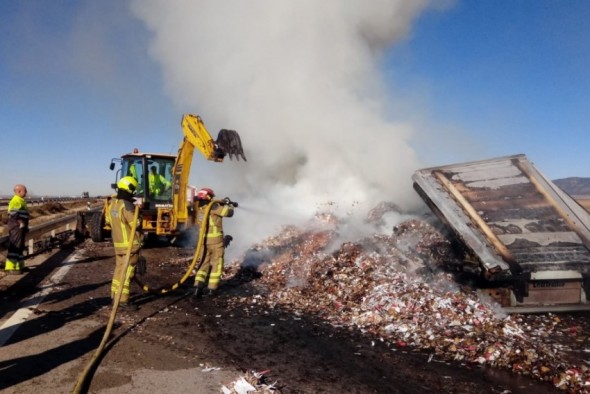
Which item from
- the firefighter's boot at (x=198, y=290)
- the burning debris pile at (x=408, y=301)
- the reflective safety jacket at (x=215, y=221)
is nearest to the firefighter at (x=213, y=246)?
the reflective safety jacket at (x=215, y=221)

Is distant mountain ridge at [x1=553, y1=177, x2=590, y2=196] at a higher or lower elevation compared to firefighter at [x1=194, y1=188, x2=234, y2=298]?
higher

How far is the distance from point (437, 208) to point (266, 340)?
11.6ft

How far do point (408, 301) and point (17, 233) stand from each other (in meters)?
6.92

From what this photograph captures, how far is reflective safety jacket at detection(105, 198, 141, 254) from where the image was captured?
541 cm

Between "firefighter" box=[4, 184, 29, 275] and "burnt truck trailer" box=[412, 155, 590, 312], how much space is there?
719cm

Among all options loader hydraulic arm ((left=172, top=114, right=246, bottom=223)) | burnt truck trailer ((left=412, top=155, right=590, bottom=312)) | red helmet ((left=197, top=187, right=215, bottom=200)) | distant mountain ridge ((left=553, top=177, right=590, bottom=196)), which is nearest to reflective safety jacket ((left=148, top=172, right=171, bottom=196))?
loader hydraulic arm ((left=172, top=114, right=246, bottom=223))

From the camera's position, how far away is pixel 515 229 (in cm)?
604

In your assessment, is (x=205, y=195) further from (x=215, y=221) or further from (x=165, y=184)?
(x=165, y=184)

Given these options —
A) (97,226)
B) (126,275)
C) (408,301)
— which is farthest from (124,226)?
(97,226)

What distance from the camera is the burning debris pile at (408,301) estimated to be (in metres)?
Answer: 4.16

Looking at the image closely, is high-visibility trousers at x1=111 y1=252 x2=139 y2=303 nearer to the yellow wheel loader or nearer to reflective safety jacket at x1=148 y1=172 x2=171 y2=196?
the yellow wheel loader

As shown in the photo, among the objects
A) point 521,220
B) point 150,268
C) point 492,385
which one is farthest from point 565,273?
point 150,268

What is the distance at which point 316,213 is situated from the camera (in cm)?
1138

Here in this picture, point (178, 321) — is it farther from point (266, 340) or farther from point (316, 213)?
point (316, 213)
